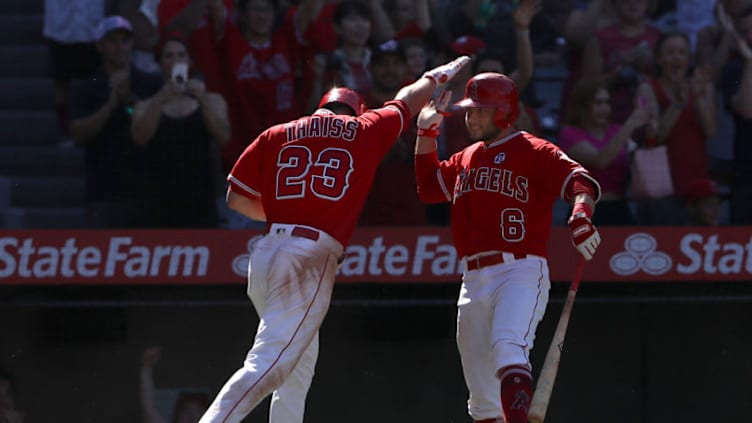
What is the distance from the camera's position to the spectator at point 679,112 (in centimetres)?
666

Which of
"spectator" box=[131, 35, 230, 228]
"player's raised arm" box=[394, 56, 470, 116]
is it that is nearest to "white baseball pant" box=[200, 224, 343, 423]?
"player's raised arm" box=[394, 56, 470, 116]

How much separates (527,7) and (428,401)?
215cm

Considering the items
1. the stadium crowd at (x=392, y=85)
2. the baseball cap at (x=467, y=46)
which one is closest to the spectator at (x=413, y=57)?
the stadium crowd at (x=392, y=85)

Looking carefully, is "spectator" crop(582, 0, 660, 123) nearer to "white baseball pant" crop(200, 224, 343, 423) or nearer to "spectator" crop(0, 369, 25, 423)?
"white baseball pant" crop(200, 224, 343, 423)

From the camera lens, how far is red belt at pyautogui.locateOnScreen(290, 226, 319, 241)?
15.7 ft

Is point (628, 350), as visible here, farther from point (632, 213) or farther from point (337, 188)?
point (337, 188)

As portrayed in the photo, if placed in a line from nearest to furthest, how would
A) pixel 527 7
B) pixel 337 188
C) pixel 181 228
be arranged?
pixel 337 188 → pixel 181 228 → pixel 527 7

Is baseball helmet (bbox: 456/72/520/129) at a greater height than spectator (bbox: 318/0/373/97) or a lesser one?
greater

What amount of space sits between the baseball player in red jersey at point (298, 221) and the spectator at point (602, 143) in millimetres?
1786

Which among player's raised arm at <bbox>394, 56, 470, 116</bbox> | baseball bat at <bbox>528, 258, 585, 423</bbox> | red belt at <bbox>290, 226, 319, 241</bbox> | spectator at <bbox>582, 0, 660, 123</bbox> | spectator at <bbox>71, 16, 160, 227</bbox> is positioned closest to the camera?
baseball bat at <bbox>528, 258, 585, 423</bbox>

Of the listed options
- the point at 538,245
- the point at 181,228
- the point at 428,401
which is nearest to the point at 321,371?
the point at 428,401

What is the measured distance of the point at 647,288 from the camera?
21.2 ft

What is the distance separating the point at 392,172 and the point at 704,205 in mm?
1599

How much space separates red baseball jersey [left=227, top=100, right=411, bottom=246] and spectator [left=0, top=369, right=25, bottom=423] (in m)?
2.13
